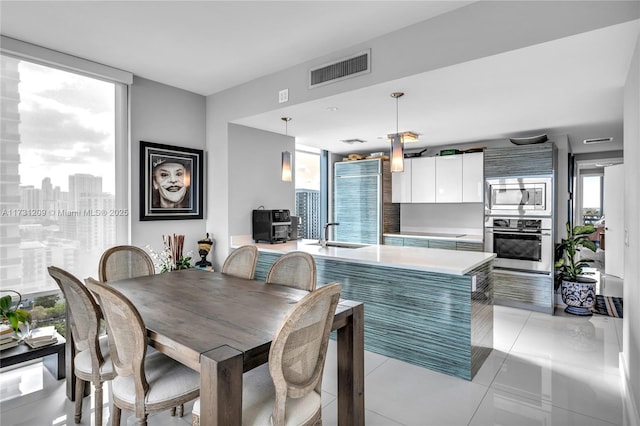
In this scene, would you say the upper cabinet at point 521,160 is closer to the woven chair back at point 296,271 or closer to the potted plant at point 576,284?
the potted plant at point 576,284

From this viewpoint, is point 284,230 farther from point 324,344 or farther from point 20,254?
point 324,344

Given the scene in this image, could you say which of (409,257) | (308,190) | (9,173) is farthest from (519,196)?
(9,173)

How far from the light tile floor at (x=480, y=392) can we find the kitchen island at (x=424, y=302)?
0.12 m

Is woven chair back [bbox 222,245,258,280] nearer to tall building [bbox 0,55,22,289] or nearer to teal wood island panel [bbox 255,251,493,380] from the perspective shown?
teal wood island panel [bbox 255,251,493,380]

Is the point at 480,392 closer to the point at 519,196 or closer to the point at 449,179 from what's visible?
the point at 519,196

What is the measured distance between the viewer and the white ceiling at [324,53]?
7.72 feet

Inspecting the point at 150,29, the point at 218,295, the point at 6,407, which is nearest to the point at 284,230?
the point at 218,295

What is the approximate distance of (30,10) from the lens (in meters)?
2.43

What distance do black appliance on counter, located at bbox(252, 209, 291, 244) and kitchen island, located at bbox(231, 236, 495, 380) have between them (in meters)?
0.99

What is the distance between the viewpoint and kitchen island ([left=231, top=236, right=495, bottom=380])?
8.54ft

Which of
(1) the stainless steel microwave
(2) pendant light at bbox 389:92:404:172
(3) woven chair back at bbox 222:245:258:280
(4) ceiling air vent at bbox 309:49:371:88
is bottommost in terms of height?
(3) woven chair back at bbox 222:245:258:280

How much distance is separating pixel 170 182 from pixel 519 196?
14.0 ft

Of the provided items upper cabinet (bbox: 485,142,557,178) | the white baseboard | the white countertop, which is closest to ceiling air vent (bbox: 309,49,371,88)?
the white countertop

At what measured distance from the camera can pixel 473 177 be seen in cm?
504
